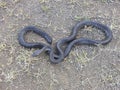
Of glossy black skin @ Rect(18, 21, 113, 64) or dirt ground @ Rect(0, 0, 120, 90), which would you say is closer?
dirt ground @ Rect(0, 0, 120, 90)

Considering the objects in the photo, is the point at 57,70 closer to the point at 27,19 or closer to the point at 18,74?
the point at 18,74

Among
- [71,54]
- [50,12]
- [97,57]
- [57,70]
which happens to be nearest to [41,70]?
[57,70]

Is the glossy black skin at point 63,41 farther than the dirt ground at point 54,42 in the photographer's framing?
Yes
